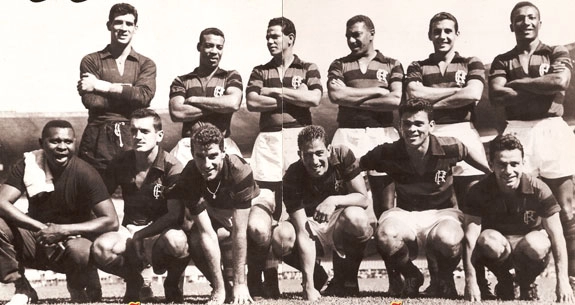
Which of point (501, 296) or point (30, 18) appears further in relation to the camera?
point (30, 18)

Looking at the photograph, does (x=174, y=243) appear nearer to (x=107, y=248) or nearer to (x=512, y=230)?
(x=107, y=248)

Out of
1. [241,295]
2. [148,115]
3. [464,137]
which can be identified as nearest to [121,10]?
[148,115]

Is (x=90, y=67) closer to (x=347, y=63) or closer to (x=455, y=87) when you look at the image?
(x=347, y=63)

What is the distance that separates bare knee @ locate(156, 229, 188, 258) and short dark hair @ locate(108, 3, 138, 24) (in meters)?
1.40

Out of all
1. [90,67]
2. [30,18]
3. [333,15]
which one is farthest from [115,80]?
[333,15]

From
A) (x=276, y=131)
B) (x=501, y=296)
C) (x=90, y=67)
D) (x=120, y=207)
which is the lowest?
(x=501, y=296)

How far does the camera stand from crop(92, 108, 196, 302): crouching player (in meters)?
5.49

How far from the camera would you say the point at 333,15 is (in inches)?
224

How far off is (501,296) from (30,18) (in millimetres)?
3510

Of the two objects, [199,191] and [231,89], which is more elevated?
A: [231,89]

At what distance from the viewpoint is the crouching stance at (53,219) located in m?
5.40

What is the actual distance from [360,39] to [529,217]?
1.55 metres

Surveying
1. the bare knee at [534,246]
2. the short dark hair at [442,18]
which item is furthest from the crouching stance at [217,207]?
the bare knee at [534,246]

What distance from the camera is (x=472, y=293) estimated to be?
5363 mm
